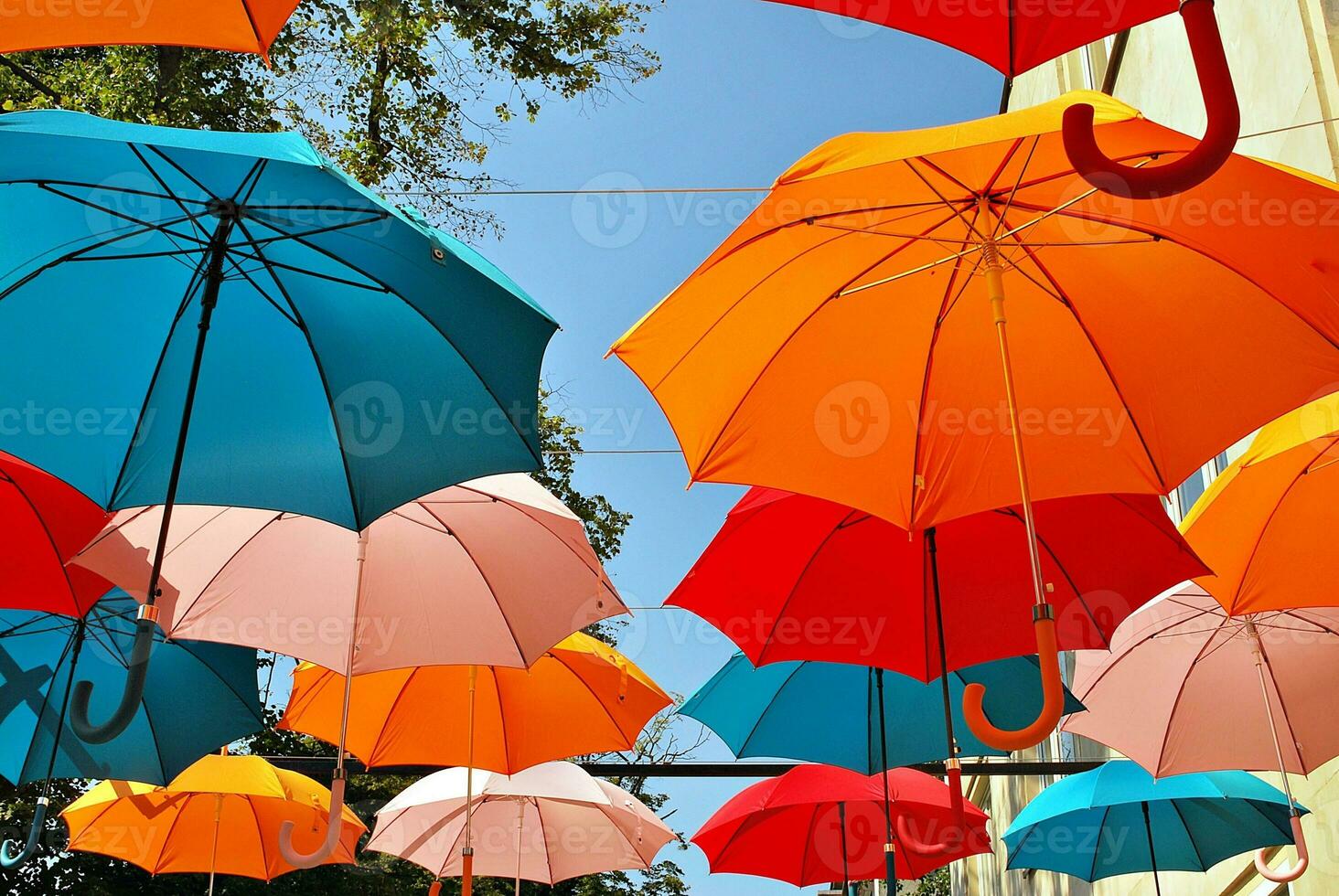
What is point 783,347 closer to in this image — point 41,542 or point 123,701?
point 123,701

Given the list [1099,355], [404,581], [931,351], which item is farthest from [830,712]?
[1099,355]

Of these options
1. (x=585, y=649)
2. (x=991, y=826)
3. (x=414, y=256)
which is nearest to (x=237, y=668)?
(x=585, y=649)

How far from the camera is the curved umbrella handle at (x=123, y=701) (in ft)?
8.21

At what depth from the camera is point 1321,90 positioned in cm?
591

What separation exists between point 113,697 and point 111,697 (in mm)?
12

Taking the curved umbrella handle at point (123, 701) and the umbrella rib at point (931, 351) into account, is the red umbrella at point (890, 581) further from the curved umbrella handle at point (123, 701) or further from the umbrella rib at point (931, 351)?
the curved umbrella handle at point (123, 701)

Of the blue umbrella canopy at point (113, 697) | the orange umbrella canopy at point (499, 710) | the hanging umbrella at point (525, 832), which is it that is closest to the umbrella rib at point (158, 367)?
the blue umbrella canopy at point (113, 697)

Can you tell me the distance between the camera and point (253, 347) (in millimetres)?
3752

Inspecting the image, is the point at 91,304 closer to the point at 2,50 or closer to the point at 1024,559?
the point at 2,50

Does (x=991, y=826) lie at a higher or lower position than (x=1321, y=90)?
lower

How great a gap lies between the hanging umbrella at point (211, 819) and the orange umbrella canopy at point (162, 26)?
5821 millimetres

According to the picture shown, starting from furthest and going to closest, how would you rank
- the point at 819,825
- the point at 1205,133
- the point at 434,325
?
the point at 819,825 → the point at 434,325 → the point at 1205,133

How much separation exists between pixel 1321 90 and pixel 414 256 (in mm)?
5012

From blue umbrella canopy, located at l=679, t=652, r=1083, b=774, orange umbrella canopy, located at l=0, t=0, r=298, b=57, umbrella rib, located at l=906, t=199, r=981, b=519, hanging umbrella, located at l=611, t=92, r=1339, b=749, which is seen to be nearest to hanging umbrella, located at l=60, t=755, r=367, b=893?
blue umbrella canopy, located at l=679, t=652, r=1083, b=774
